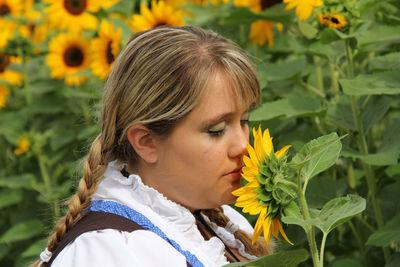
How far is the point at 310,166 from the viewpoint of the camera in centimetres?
93

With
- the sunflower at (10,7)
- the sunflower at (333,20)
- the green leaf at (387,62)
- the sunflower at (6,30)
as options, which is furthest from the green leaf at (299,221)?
the sunflower at (10,7)

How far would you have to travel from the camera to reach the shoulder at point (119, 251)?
968 millimetres

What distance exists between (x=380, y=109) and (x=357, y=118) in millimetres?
55

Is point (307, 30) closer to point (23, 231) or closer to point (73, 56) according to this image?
point (73, 56)

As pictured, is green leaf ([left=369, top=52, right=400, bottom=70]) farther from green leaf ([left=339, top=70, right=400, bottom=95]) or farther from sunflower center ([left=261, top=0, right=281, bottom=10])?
sunflower center ([left=261, top=0, right=281, bottom=10])

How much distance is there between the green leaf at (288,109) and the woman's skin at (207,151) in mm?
275

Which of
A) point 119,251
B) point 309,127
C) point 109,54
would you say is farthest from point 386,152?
point 109,54

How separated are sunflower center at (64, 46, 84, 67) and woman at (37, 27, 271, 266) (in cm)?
116

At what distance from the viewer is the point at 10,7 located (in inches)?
114

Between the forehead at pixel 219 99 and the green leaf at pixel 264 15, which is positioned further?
the green leaf at pixel 264 15

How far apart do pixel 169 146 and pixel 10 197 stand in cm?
128

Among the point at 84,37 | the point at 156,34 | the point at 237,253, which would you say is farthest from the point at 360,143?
the point at 84,37

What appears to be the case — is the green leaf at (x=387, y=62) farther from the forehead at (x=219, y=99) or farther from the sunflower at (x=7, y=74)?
the sunflower at (x=7, y=74)

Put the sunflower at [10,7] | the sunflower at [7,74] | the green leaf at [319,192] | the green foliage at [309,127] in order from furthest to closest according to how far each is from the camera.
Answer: the sunflower at [10,7] < the sunflower at [7,74] < the green leaf at [319,192] < the green foliage at [309,127]
